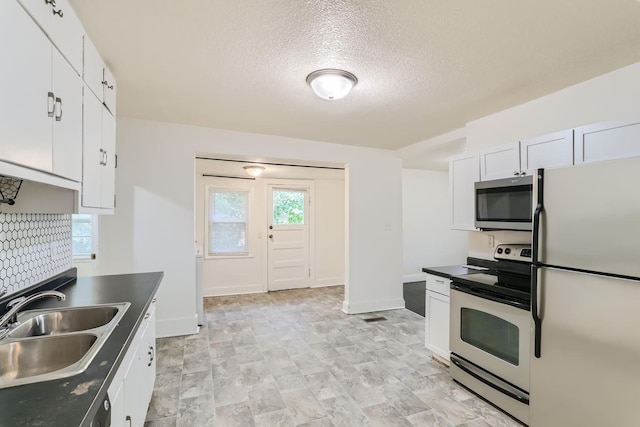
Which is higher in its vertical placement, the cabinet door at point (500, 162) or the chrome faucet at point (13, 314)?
the cabinet door at point (500, 162)

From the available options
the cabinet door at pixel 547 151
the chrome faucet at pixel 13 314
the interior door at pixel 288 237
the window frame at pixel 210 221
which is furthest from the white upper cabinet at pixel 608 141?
the window frame at pixel 210 221

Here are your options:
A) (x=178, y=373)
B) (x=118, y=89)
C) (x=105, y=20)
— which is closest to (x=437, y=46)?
(x=105, y=20)

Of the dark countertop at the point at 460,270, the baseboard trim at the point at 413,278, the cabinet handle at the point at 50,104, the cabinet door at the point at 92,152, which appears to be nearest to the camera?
the cabinet handle at the point at 50,104

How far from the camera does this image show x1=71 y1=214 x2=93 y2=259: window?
3.89 m

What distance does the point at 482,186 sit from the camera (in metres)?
2.54

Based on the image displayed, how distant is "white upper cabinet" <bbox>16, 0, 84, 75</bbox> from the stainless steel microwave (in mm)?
2818

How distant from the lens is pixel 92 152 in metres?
1.76

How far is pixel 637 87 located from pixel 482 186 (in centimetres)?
111

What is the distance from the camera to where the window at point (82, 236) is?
389 cm

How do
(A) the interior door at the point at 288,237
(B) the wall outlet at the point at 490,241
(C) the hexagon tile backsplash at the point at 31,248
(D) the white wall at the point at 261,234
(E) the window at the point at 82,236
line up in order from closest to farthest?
1. (C) the hexagon tile backsplash at the point at 31,248
2. (B) the wall outlet at the point at 490,241
3. (E) the window at the point at 82,236
4. (D) the white wall at the point at 261,234
5. (A) the interior door at the point at 288,237

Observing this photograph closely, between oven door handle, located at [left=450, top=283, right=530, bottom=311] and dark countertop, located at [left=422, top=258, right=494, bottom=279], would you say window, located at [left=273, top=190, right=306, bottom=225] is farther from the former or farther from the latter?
oven door handle, located at [left=450, top=283, right=530, bottom=311]

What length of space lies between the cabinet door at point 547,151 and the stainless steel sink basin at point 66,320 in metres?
3.00

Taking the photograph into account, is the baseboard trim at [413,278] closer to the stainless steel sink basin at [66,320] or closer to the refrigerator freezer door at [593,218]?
the refrigerator freezer door at [593,218]

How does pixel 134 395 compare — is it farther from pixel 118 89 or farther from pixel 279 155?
pixel 279 155
